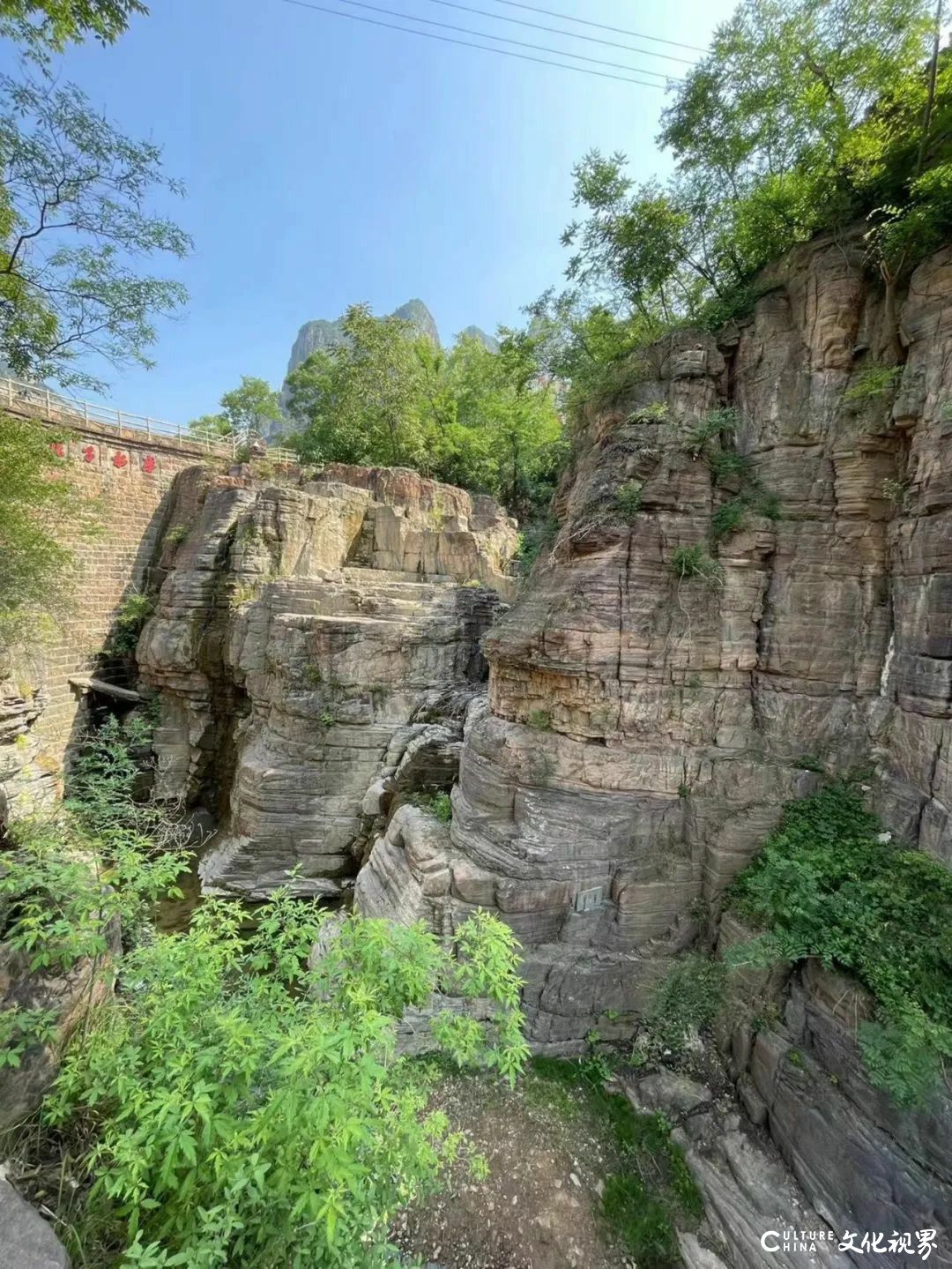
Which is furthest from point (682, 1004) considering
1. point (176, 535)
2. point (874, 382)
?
point (176, 535)

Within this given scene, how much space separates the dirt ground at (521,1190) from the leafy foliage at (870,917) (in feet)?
9.93

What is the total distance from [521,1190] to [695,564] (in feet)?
25.6

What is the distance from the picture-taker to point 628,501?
7.03m

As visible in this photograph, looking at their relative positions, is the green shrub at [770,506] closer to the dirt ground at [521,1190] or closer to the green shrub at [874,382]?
the green shrub at [874,382]

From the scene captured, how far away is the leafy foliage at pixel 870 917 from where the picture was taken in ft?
14.7

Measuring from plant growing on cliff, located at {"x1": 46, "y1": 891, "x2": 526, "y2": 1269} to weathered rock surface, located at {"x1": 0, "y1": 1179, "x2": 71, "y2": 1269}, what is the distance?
0.20 m

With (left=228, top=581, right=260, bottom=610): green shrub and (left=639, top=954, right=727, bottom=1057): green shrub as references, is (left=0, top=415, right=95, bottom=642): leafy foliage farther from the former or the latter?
(left=639, top=954, right=727, bottom=1057): green shrub

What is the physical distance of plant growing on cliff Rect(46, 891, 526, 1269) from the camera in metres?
2.31

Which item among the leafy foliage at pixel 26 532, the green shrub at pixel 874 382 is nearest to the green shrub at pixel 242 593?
the leafy foliage at pixel 26 532

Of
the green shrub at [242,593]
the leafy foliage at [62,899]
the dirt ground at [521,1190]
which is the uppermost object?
the green shrub at [242,593]

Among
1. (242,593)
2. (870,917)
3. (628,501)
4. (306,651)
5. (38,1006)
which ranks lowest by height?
(870,917)

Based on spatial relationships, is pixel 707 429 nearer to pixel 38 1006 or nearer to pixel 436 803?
pixel 436 803

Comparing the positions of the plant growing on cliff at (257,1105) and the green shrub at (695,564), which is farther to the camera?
the green shrub at (695,564)

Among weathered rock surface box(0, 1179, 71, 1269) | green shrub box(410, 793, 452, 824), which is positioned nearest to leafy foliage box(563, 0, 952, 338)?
green shrub box(410, 793, 452, 824)
